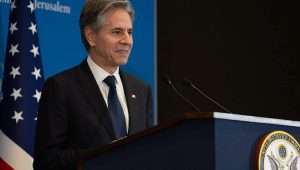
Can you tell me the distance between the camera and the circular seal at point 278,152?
223 centimetres

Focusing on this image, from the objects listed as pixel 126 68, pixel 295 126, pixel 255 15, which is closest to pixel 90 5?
pixel 295 126

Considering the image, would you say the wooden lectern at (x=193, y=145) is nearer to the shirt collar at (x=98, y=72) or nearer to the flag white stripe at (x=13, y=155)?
the shirt collar at (x=98, y=72)

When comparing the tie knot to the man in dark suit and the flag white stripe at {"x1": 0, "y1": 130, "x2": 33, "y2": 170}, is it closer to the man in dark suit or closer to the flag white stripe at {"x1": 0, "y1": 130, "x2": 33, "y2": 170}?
the man in dark suit

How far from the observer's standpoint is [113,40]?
2979 millimetres

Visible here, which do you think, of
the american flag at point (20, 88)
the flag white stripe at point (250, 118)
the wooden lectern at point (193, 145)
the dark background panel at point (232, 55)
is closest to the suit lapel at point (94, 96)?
the wooden lectern at point (193, 145)

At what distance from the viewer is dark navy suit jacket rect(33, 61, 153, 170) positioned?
8.91 ft

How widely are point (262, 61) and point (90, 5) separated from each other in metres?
3.67

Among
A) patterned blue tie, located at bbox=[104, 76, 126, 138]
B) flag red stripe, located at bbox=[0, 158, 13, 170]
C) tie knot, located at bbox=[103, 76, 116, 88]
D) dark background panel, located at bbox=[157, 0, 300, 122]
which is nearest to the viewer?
Answer: patterned blue tie, located at bbox=[104, 76, 126, 138]

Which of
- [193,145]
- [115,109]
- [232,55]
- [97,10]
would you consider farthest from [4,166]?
[232,55]

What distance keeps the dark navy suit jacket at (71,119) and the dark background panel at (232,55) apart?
9.34 ft

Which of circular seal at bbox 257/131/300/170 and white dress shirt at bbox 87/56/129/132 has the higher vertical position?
white dress shirt at bbox 87/56/129/132

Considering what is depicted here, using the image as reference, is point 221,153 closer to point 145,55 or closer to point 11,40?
point 11,40

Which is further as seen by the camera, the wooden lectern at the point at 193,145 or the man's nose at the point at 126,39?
the man's nose at the point at 126,39

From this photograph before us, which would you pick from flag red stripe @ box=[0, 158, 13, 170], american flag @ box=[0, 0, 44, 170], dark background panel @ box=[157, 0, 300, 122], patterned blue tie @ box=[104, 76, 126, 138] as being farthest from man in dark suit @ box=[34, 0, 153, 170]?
dark background panel @ box=[157, 0, 300, 122]
